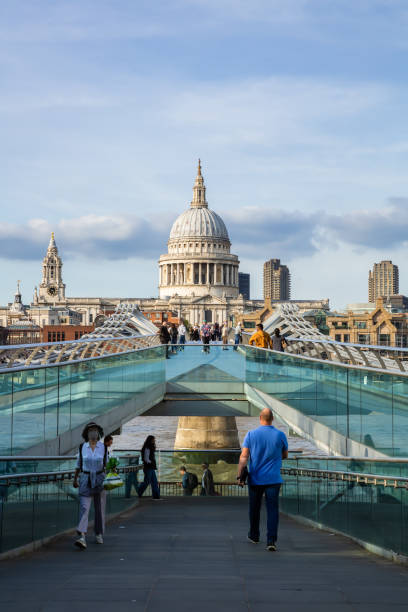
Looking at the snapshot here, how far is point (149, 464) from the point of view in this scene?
687 inches

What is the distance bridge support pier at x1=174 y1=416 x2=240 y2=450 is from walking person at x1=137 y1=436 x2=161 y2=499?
33.5 metres

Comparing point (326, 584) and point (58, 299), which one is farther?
point (58, 299)

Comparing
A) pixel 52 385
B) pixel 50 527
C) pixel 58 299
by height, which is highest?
pixel 58 299

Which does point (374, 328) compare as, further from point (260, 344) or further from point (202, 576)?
point (202, 576)

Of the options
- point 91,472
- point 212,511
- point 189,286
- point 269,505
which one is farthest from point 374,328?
point 269,505

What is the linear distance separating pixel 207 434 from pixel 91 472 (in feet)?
140

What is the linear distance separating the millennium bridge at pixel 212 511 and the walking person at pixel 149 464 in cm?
32

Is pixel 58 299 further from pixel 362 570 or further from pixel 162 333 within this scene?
pixel 362 570

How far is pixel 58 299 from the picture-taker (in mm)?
199000

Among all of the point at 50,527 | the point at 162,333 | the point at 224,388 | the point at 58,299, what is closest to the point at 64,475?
the point at 50,527

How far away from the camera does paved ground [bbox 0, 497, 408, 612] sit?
5680mm

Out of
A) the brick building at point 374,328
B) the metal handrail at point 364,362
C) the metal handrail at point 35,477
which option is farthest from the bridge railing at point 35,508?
the brick building at point 374,328

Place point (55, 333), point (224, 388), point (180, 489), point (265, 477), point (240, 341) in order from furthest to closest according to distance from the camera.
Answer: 1. point (55, 333)
2. point (240, 341)
3. point (224, 388)
4. point (180, 489)
5. point (265, 477)

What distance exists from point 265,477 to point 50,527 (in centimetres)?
273
